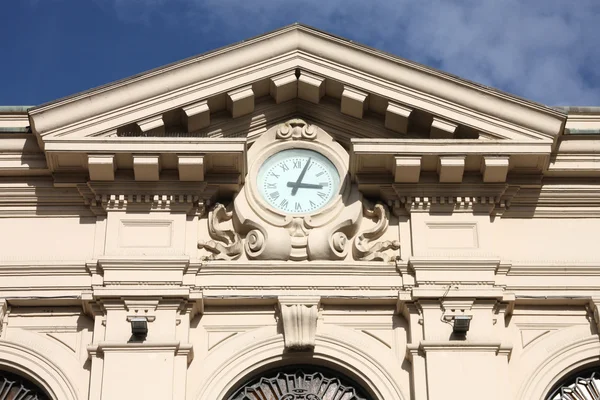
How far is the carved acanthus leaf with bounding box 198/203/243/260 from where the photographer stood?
1828 centimetres

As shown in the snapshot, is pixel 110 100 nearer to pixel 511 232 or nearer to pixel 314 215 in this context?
pixel 314 215

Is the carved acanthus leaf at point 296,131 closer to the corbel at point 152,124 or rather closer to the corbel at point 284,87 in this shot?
the corbel at point 284,87

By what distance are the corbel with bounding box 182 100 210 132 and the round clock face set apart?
95 centimetres

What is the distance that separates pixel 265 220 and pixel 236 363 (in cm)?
196

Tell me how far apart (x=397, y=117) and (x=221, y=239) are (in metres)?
2.73

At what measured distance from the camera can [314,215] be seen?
60.6ft

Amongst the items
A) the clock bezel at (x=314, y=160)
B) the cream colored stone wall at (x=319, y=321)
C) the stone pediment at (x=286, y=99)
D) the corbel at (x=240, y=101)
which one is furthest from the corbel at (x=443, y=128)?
the corbel at (x=240, y=101)

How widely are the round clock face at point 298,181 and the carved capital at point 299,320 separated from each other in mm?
1327

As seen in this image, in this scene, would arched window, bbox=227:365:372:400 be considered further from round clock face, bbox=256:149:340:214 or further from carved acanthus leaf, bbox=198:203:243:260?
round clock face, bbox=256:149:340:214

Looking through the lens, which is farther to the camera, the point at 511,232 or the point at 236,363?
the point at 511,232

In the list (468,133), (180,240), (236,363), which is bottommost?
(236,363)

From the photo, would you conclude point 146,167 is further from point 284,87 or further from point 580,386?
point 580,386

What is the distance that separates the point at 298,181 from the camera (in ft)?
61.8

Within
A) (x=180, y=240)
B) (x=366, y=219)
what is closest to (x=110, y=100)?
(x=180, y=240)
